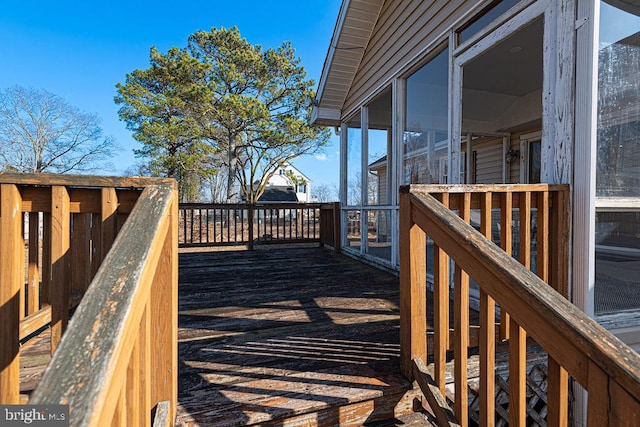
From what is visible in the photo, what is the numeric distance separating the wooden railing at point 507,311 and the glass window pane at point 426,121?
1617 millimetres

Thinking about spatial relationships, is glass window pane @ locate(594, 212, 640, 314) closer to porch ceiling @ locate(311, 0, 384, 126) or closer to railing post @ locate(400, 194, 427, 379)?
railing post @ locate(400, 194, 427, 379)

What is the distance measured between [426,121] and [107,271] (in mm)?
3642

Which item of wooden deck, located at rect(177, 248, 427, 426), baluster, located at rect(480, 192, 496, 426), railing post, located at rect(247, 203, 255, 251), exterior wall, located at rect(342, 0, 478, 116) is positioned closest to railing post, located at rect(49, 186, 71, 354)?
wooden deck, located at rect(177, 248, 427, 426)

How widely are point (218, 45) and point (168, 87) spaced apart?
305 centimetres

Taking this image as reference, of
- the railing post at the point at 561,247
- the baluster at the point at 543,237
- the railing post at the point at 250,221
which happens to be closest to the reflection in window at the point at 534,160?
the railing post at the point at 561,247

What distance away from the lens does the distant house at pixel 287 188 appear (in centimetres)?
1794

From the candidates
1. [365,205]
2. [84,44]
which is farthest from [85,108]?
A: [365,205]

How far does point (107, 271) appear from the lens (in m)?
0.85

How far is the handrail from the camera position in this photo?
59 cm

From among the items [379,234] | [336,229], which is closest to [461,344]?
[379,234]

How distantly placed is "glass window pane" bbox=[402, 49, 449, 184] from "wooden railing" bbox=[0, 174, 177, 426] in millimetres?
2863

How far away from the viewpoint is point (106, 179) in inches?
47.8

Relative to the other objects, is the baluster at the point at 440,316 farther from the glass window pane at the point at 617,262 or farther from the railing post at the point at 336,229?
the railing post at the point at 336,229

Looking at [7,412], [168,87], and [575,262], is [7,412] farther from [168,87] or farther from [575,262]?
[168,87]
